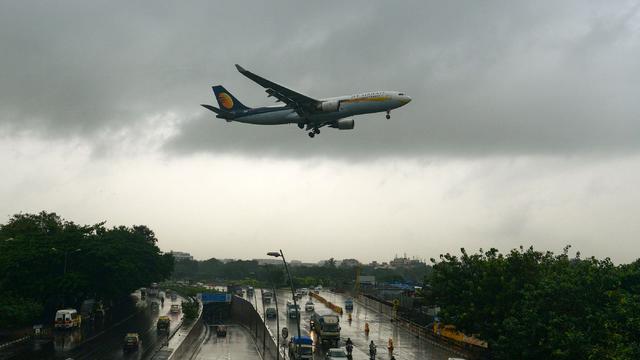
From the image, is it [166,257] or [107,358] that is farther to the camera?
[166,257]

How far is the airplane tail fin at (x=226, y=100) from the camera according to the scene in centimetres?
7831

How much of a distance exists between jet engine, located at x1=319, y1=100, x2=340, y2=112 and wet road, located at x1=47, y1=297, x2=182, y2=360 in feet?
105

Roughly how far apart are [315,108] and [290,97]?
297 cm

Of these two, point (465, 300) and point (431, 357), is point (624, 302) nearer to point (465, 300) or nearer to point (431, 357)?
point (465, 300)

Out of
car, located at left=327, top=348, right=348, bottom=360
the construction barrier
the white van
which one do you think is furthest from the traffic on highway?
the construction barrier

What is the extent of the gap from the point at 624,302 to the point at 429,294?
2646cm

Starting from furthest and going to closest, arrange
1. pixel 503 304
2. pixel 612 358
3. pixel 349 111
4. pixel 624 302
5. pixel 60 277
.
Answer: pixel 60 277
pixel 349 111
pixel 503 304
pixel 624 302
pixel 612 358

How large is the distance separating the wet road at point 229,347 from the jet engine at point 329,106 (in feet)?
89.9

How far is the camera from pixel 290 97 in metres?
65.2

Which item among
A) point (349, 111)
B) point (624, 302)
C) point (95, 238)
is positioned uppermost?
point (349, 111)

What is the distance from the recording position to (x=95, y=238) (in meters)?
104

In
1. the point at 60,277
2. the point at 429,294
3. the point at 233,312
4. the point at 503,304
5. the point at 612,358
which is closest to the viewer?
the point at 612,358

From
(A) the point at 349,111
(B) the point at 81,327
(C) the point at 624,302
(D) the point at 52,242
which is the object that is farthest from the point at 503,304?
(D) the point at 52,242

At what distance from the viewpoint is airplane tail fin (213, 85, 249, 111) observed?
7831 centimetres
